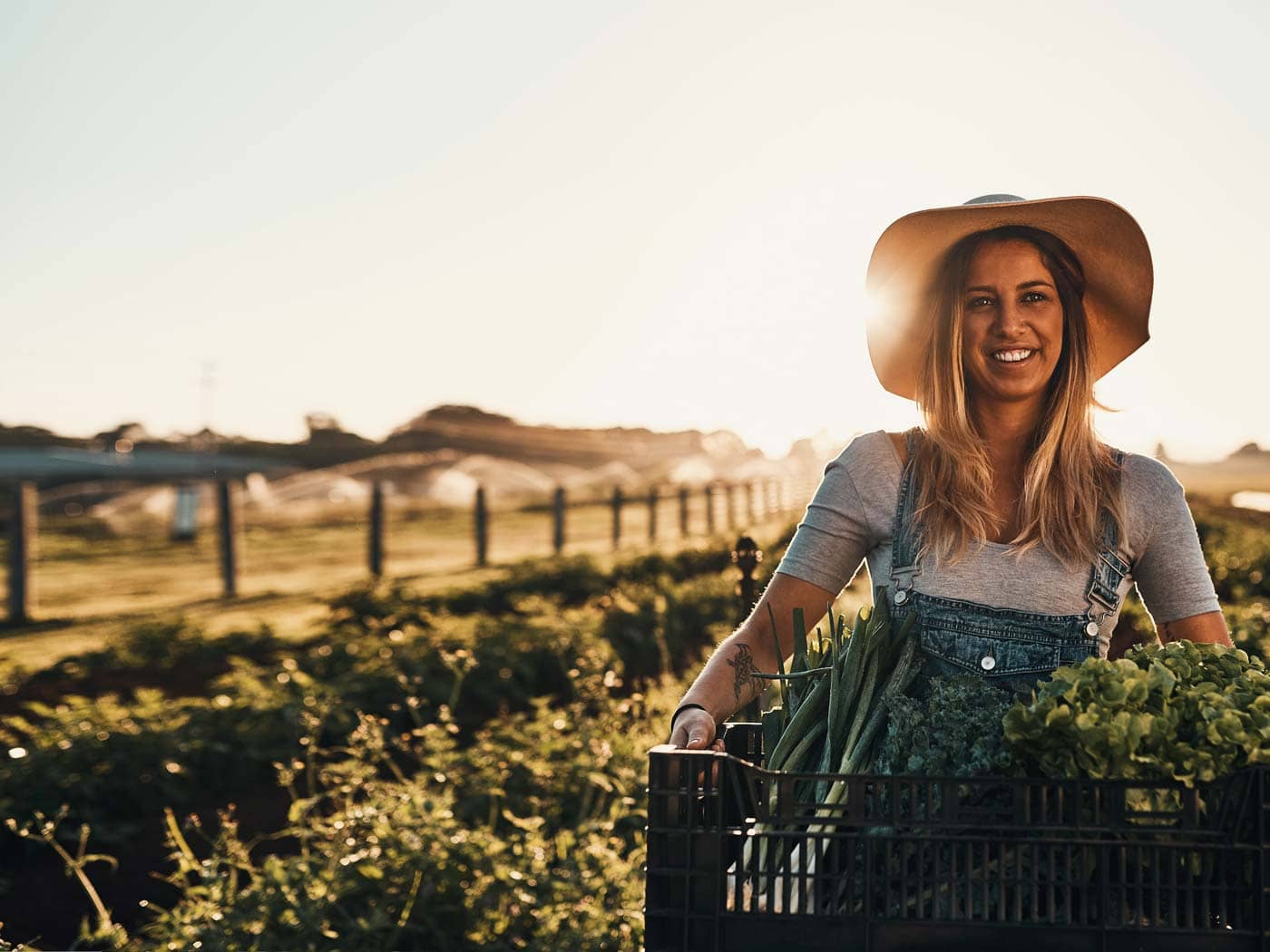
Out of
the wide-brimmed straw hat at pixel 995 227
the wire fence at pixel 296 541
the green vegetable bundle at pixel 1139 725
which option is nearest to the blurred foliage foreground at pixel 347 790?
the wide-brimmed straw hat at pixel 995 227

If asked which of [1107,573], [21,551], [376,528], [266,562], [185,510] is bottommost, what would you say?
[266,562]

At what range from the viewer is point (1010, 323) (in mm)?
2367

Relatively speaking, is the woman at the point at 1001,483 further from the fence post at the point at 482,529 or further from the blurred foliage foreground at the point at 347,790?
the fence post at the point at 482,529

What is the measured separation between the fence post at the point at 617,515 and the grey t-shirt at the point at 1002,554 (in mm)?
18396

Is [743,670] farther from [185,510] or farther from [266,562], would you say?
[266,562]

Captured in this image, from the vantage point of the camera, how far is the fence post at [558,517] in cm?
1969

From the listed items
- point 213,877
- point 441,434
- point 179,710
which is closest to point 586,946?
point 213,877

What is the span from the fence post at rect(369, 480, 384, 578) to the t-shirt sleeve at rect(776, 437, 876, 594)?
47.0 feet

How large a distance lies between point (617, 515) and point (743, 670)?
61.8 feet

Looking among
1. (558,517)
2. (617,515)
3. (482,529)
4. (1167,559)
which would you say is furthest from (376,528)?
(1167,559)

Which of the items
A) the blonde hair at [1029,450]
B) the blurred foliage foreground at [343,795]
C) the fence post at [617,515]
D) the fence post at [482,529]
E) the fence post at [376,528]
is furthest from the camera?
the fence post at [617,515]

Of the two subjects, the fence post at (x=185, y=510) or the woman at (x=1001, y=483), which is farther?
the fence post at (x=185, y=510)

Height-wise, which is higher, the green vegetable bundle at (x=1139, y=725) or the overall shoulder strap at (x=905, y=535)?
the overall shoulder strap at (x=905, y=535)

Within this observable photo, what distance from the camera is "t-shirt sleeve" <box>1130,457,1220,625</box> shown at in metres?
2.19
